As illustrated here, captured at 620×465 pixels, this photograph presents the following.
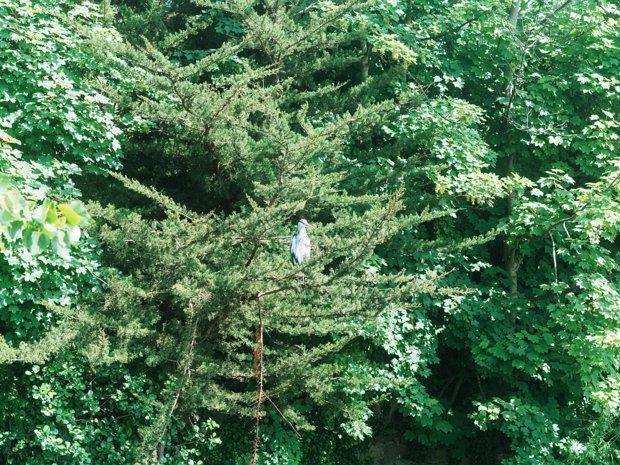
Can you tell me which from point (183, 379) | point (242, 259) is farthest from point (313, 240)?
point (183, 379)

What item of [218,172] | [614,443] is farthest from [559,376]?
[218,172]

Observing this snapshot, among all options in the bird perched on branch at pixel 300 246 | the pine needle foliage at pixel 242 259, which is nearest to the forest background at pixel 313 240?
the pine needle foliage at pixel 242 259

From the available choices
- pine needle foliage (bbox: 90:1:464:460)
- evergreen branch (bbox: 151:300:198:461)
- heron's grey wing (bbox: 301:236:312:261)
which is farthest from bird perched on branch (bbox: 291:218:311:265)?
evergreen branch (bbox: 151:300:198:461)

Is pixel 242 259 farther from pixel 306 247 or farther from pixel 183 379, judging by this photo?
pixel 183 379

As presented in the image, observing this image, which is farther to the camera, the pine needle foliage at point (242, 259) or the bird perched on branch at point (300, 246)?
the bird perched on branch at point (300, 246)

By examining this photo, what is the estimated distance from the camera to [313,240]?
6.61m

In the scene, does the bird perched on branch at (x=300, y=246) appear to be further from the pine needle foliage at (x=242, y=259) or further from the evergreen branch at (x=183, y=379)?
the evergreen branch at (x=183, y=379)

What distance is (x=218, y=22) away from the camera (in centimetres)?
1052

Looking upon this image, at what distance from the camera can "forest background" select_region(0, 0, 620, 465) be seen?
655cm

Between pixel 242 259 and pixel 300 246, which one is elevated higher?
pixel 300 246

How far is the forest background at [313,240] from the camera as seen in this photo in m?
6.55

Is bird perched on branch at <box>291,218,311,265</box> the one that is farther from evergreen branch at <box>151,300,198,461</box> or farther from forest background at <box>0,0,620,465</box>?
evergreen branch at <box>151,300,198,461</box>

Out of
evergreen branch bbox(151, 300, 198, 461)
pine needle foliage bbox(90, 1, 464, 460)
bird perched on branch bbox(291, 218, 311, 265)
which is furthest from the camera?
bird perched on branch bbox(291, 218, 311, 265)

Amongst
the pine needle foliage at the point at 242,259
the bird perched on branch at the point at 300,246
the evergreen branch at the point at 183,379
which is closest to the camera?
the evergreen branch at the point at 183,379
